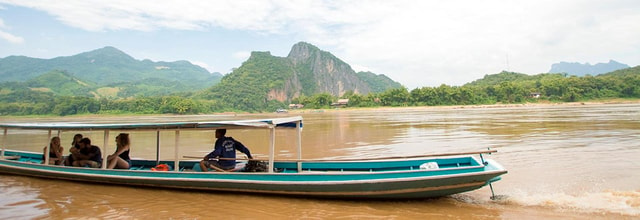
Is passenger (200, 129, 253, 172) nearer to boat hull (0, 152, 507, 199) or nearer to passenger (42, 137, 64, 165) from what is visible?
boat hull (0, 152, 507, 199)

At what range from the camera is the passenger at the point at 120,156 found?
27.5ft

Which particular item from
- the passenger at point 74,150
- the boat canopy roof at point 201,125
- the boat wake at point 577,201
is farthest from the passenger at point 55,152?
the boat wake at point 577,201

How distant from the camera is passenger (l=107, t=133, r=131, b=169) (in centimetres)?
838

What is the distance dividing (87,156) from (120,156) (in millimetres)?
1008

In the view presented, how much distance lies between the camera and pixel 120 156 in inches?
340

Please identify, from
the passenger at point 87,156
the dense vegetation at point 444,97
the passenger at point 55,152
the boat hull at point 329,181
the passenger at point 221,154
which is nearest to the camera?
the boat hull at point 329,181

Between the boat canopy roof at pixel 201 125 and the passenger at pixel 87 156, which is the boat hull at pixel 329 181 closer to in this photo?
the passenger at pixel 87 156

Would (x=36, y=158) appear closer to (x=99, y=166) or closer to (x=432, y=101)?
(x=99, y=166)

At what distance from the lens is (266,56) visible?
19675cm

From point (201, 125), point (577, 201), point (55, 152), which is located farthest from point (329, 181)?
point (55, 152)

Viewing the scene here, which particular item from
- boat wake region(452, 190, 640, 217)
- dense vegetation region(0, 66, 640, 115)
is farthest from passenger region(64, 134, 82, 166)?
dense vegetation region(0, 66, 640, 115)

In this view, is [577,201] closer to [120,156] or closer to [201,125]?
[201,125]

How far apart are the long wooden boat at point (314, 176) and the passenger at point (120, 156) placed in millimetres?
326

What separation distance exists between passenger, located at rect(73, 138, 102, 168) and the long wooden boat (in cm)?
30
